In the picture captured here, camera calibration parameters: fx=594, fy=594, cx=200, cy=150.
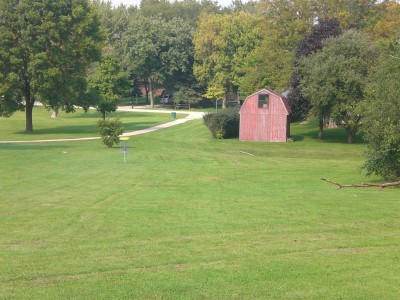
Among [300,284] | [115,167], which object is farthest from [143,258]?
[115,167]

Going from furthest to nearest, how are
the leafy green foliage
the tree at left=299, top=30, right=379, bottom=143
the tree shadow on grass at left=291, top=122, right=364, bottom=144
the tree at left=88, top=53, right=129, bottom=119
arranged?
1. the tree at left=88, top=53, right=129, bottom=119
2. the tree shadow on grass at left=291, top=122, right=364, bottom=144
3. the tree at left=299, top=30, right=379, bottom=143
4. the leafy green foliage

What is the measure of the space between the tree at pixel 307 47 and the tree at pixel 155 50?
152ft

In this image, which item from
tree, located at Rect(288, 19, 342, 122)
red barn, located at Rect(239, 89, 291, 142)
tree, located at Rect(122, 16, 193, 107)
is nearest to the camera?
red barn, located at Rect(239, 89, 291, 142)

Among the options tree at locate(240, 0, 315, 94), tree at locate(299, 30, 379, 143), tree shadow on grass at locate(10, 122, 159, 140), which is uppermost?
tree at locate(240, 0, 315, 94)

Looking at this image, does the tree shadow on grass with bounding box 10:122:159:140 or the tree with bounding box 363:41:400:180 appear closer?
the tree with bounding box 363:41:400:180

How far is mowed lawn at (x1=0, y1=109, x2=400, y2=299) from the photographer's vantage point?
7.52 meters

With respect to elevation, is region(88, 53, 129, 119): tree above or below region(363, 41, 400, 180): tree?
above

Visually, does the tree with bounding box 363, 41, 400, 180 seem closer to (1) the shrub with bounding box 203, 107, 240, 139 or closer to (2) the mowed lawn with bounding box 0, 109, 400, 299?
(2) the mowed lawn with bounding box 0, 109, 400, 299

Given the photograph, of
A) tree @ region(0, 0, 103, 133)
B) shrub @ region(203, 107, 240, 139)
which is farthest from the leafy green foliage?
tree @ region(0, 0, 103, 133)

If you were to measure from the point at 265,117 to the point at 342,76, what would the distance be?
24.7 feet

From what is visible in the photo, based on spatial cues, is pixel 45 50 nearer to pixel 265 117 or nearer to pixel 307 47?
pixel 265 117

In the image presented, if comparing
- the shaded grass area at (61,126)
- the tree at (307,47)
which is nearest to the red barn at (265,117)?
the tree at (307,47)

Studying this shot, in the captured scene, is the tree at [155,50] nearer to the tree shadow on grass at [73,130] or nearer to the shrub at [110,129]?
the tree shadow on grass at [73,130]

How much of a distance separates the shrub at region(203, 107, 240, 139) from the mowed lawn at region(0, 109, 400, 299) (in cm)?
2409
